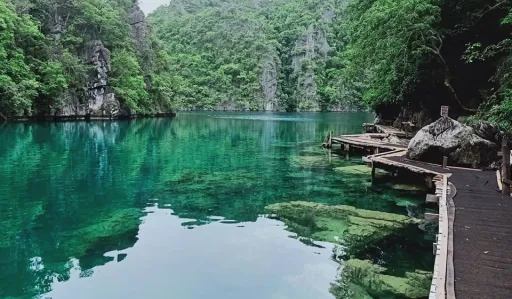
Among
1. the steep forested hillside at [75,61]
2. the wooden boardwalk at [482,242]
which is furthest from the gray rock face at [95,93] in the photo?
the wooden boardwalk at [482,242]

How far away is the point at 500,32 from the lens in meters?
19.0

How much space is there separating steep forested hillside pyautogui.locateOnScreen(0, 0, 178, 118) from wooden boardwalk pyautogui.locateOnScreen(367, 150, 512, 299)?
40.8 m

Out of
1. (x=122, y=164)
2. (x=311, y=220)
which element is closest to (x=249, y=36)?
(x=122, y=164)

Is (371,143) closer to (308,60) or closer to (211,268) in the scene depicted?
(211,268)

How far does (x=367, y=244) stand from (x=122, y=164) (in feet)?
46.0

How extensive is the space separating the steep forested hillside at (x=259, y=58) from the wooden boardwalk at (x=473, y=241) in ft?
324

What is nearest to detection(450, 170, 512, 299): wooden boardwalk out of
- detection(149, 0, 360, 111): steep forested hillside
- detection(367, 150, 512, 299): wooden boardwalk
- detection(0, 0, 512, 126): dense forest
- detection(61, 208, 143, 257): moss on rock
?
detection(367, 150, 512, 299): wooden boardwalk

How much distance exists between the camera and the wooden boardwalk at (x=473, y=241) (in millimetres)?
5102

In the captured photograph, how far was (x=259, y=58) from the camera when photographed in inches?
4754

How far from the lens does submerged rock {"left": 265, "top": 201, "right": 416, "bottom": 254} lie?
9781mm

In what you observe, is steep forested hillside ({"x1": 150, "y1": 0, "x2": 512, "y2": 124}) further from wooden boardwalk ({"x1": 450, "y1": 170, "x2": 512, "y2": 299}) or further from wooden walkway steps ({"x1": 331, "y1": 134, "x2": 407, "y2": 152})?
wooden boardwalk ({"x1": 450, "y1": 170, "x2": 512, "y2": 299})

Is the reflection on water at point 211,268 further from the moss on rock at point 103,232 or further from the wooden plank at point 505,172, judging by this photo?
the wooden plank at point 505,172

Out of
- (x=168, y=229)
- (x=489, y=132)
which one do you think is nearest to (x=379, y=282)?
(x=168, y=229)

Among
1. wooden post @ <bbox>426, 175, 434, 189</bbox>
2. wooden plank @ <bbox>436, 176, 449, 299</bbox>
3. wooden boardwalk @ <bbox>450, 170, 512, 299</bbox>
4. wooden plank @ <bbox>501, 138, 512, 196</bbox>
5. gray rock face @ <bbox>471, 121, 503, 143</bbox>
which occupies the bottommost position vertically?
wooden post @ <bbox>426, 175, 434, 189</bbox>
